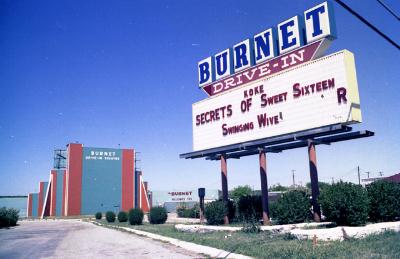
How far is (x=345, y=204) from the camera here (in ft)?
48.0

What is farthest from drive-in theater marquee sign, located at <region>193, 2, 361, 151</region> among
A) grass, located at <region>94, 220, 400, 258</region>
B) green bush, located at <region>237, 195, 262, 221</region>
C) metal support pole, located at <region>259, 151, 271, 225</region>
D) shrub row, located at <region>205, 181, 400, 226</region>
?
grass, located at <region>94, 220, 400, 258</region>

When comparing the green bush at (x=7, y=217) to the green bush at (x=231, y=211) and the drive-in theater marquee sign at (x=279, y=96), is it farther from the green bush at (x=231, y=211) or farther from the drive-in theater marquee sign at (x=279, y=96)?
the green bush at (x=231, y=211)

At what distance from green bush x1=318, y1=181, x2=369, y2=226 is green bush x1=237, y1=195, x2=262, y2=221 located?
6.36 m

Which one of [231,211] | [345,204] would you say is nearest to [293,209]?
[345,204]

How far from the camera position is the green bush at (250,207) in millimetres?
21594

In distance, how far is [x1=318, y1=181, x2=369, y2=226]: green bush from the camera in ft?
47.5

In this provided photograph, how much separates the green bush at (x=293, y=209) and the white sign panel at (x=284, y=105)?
135 inches

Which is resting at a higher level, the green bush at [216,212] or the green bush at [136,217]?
the green bush at [216,212]

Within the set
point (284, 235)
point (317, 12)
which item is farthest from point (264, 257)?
point (317, 12)

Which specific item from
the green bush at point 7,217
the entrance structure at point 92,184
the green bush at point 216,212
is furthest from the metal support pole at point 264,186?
the entrance structure at point 92,184

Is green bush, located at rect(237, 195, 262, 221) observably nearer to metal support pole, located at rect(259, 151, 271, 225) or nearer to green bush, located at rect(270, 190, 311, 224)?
metal support pole, located at rect(259, 151, 271, 225)

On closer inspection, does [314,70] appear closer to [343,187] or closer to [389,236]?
[343,187]

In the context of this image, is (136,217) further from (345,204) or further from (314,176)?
(345,204)

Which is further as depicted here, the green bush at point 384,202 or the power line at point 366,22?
the green bush at point 384,202
